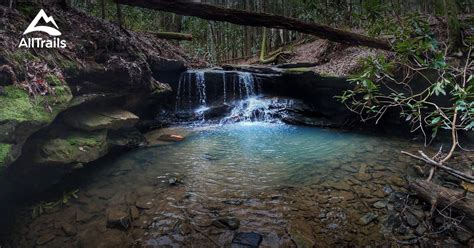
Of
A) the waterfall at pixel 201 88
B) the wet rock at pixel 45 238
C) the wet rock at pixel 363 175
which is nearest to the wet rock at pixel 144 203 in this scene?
the wet rock at pixel 45 238

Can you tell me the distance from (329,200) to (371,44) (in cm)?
262

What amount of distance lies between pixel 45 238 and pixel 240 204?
8.02ft

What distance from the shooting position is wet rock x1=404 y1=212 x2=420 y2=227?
11.6ft

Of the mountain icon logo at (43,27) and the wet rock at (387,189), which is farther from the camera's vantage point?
the mountain icon logo at (43,27)

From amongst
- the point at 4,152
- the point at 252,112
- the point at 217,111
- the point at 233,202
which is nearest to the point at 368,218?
the point at 233,202

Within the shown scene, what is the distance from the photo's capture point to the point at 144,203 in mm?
4137

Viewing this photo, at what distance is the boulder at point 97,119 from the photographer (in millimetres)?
5135

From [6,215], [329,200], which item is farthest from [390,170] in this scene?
[6,215]

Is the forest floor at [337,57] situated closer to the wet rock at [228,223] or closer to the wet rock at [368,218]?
the wet rock at [368,218]

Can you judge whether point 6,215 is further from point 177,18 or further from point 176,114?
point 177,18

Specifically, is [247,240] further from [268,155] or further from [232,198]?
[268,155]

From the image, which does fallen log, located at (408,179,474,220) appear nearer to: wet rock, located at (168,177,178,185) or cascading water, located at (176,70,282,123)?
wet rock, located at (168,177,178,185)

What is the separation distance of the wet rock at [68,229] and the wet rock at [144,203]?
820mm

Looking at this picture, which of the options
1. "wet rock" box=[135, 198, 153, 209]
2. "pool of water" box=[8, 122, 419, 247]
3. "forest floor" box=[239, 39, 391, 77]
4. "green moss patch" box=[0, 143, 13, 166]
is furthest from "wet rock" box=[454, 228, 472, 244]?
"forest floor" box=[239, 39, 391, 77]
